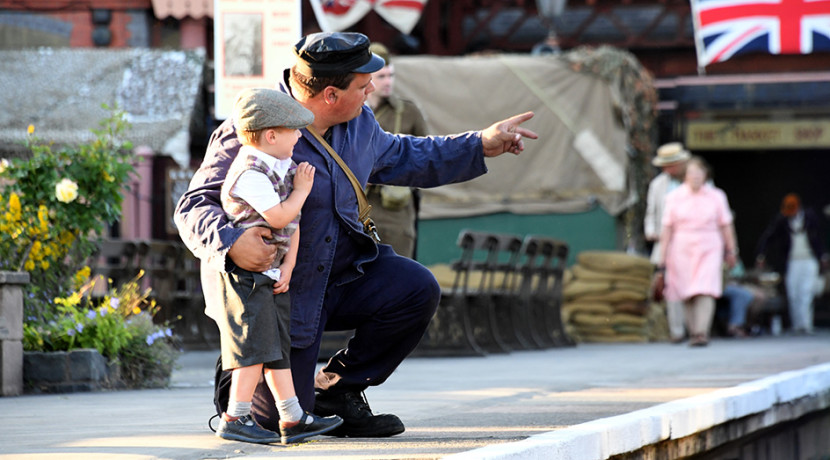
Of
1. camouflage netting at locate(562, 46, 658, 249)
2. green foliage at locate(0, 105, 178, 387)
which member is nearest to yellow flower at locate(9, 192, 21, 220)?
green foliage at locate(0, 105, 178, 387)

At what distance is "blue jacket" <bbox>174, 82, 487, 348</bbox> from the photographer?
15.7ft

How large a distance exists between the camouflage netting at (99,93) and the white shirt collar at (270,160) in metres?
11.8

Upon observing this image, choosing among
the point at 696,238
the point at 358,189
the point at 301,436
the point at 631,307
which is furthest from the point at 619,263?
the point at 301,436

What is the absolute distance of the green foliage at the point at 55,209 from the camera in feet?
26.2

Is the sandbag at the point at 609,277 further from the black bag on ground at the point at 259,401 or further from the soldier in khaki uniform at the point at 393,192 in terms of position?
the black bag on ground at the point at 259,401

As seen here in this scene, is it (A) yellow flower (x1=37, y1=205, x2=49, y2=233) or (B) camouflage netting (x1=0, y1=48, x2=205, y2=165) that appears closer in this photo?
(A) yellow flower (x1=37, y1=205, x2=49, y2=233)

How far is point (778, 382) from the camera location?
24.2 ft

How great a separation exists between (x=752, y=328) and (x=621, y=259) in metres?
4.34

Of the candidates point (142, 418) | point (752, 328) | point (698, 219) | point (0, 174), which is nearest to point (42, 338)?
point (0, 174)

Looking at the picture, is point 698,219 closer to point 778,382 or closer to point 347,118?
point 778,382

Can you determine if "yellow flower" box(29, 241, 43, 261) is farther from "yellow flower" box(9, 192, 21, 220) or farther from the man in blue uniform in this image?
the man in blue uniform

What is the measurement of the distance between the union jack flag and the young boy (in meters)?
11.8

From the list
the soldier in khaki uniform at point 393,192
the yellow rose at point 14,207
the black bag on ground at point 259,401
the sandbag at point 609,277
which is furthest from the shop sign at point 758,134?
the black bag on ground at point 259,401

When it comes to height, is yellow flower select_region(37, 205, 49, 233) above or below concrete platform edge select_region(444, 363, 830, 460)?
above
